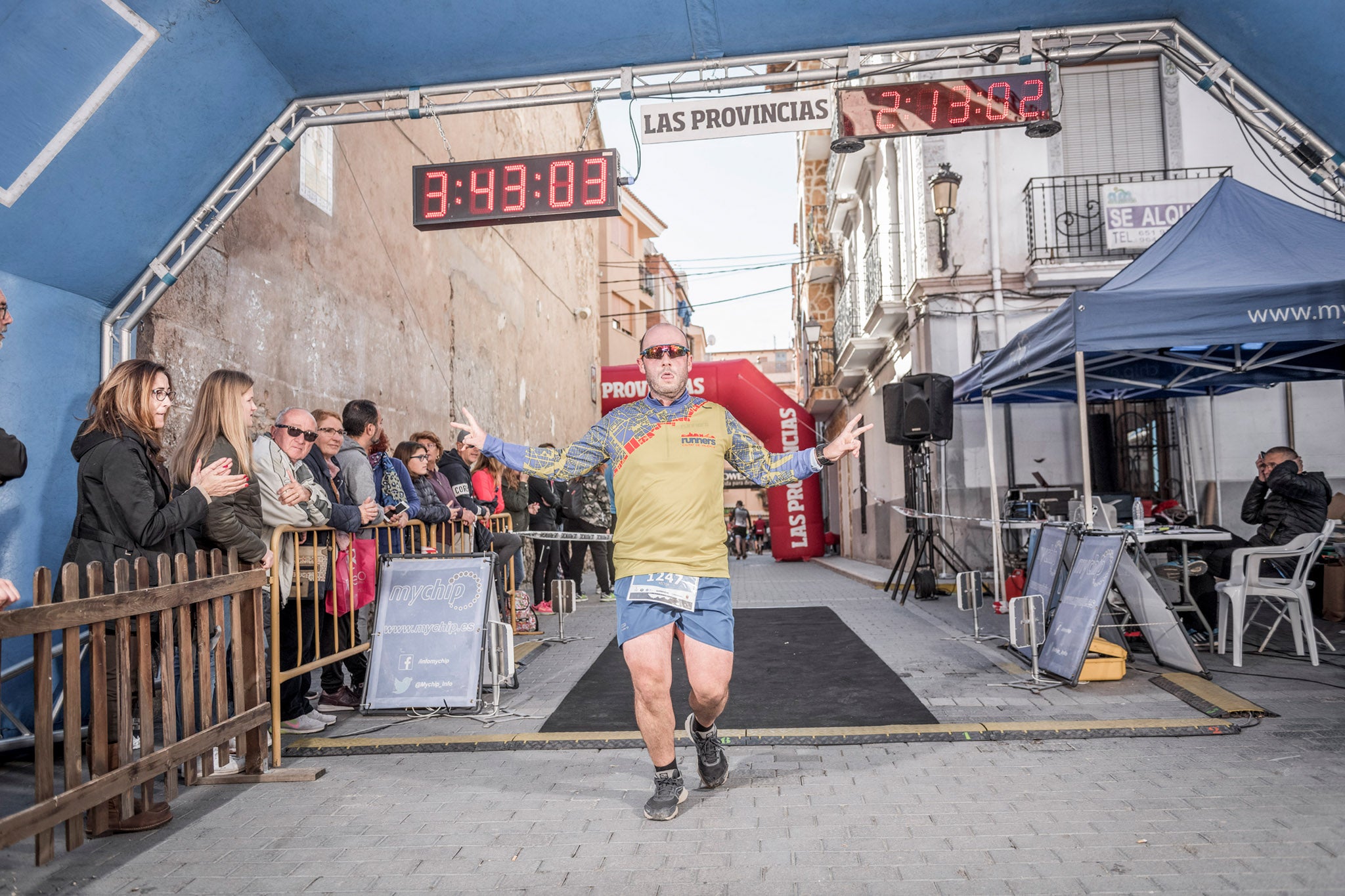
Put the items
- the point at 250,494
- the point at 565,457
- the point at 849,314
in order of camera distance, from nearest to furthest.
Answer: the point at 565,457, the point at 250,494, the point at 849,314

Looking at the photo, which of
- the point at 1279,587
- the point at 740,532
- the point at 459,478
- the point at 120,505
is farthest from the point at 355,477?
the point at 740,532

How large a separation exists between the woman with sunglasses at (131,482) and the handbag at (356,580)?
1.37m

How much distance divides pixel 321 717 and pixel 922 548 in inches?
331

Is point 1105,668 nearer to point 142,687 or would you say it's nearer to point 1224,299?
point 1224,299

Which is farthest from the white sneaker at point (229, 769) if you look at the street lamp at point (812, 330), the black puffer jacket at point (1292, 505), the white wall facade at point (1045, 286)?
the street lamp at point (812, 330)

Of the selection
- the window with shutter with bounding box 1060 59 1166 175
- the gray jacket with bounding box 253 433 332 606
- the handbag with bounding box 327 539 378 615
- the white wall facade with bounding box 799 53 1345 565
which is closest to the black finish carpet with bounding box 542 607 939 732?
the handbag with bounding box 327 539 378 615

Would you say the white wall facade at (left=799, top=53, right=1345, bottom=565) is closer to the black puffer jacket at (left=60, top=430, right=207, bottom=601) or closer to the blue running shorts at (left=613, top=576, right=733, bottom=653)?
the blue running shorts at (left=613, top=576, right=733, bottom=653)

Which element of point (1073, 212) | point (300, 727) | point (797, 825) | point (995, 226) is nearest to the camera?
point (797, 825)

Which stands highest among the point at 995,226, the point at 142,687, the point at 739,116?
the point at 995,226

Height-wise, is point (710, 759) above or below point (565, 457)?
below

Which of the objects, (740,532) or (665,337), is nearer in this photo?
(665,337)

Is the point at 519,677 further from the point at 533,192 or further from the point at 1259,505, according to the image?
the point at 1259,505

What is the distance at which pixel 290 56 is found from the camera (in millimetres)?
6109

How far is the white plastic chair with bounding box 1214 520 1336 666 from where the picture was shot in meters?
6.95
